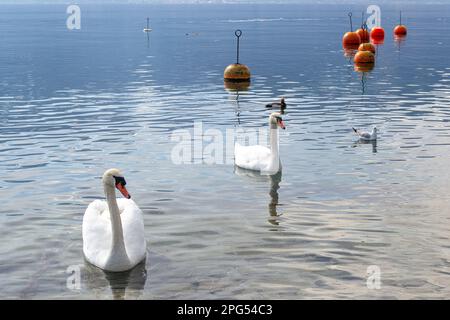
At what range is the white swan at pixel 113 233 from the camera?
1552 cm

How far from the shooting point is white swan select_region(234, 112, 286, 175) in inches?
976

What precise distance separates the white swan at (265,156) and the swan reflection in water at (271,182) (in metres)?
0.19

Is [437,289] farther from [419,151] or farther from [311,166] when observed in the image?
[419,151]

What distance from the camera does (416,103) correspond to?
44656mm

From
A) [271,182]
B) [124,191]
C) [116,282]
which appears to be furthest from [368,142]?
[116,282]

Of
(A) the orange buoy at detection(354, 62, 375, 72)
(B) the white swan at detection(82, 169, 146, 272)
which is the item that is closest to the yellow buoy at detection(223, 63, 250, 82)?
(A) the orange buoy at detection(354, 62, 375, 72)

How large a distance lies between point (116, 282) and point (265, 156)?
434 inches

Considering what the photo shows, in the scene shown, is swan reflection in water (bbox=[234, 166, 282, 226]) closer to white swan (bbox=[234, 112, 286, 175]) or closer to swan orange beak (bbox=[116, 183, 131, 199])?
white swan (bbox=[234, 112, 286, 175])

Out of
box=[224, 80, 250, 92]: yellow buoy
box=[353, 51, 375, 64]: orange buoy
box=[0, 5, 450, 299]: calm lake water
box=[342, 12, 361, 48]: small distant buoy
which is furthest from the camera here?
box=[342, 12, 361, 48]: small distant buoy

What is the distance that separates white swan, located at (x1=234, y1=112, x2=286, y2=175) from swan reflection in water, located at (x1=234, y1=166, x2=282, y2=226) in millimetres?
186

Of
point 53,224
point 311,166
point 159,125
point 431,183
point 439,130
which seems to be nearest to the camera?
point 53,224

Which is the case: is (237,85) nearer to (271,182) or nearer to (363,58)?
(363,58)

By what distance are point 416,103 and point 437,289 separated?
31303mm
